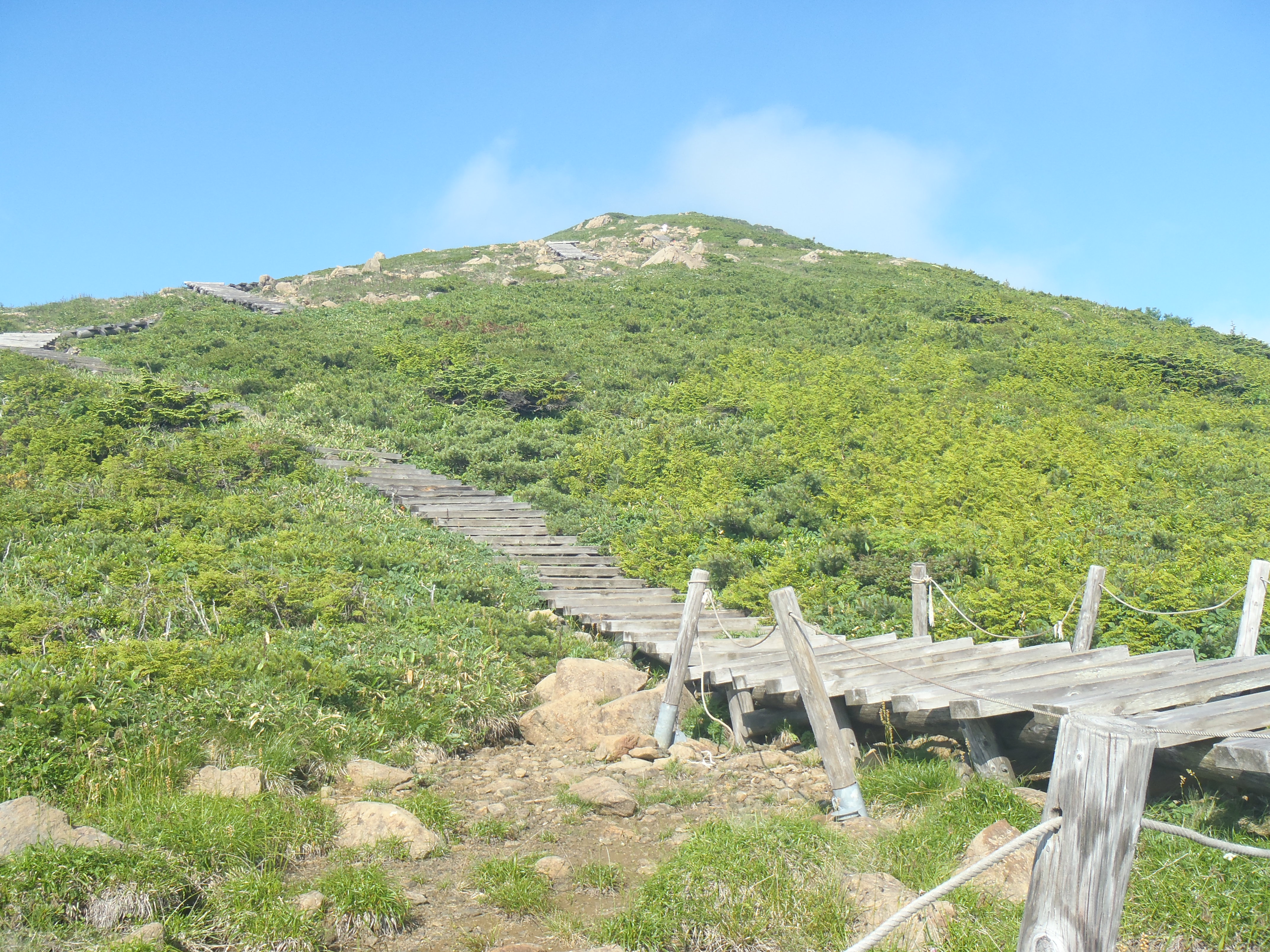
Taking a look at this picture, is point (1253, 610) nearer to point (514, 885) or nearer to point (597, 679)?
point (597, 679)

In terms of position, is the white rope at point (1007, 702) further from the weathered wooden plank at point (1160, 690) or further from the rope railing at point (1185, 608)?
the rope railing at point (1185, 608)

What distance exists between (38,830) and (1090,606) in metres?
8.57

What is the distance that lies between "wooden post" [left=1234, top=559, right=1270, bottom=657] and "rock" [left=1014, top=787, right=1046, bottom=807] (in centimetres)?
350

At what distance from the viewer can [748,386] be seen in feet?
75.6

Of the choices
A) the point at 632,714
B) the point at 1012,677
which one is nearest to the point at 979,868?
the point at 1012,677

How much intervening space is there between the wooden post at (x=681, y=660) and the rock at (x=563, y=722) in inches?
16.1

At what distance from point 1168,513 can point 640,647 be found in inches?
334

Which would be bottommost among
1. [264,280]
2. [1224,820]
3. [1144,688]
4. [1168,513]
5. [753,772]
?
[753,772]

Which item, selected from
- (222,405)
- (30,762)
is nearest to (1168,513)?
(30,762)

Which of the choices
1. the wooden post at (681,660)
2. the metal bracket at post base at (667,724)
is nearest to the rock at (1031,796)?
the wooden post at (681,660)

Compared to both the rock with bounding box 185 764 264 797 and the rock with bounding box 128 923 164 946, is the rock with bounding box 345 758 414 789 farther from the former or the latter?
the rock with bounding box 128 923 164 946

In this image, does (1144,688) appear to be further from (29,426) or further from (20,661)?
(29,426)

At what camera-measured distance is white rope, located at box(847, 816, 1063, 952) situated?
2604 mm

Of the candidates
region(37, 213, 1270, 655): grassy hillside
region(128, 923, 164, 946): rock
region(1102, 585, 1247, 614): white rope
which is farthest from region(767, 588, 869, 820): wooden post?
region(37, 213, 1270, 655): grassy hillside
